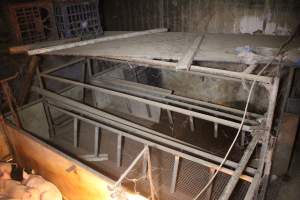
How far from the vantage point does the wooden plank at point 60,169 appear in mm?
3240

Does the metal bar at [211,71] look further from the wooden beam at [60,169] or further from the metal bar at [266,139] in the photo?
the wooden beam at [60,169]

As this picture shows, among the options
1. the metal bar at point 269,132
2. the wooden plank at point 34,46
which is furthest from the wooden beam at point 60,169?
the metal bar at point 269,132

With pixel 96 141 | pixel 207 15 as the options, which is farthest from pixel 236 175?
pixel 207 15

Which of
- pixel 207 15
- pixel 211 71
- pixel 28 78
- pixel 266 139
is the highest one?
pixel 207 15

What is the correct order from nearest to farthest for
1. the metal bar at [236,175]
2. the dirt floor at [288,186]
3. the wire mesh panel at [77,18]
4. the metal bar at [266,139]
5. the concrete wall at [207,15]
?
the metal bar at [236,175], the metal bar at [266,139], the dirt floor at [288,186], the concrete wall at [207,15], the wire mesh panel at [77,18]

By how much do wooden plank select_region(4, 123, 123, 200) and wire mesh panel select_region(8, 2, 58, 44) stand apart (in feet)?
6.89

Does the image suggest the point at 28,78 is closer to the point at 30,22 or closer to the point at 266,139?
the point at 30,22

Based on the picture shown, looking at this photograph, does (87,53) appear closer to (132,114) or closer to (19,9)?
(19,9)

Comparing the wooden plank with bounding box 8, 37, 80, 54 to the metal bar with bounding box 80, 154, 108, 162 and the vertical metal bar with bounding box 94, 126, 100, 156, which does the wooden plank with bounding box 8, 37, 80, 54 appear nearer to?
the vertical metal bar with bounding box 94, 126, 100, 156

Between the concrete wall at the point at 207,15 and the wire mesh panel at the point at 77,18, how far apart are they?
1775 mm

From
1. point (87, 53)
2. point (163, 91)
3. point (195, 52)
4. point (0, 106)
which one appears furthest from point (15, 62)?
point (195, 52)

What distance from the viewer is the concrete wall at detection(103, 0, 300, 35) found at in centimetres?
541

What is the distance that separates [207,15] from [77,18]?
3.26m

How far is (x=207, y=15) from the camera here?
626 cm
